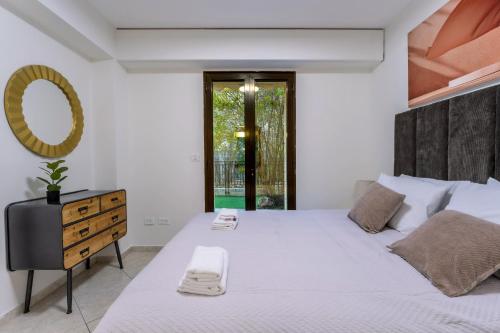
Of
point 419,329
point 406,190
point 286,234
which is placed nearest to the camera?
point 419,329

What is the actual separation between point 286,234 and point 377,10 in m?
2.46

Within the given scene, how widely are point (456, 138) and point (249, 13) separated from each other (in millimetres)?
2190

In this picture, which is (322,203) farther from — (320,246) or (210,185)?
(320,246)

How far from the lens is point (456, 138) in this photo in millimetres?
1815

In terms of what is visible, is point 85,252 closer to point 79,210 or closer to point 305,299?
point 79,210

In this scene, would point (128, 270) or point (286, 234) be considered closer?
point (286, 234)

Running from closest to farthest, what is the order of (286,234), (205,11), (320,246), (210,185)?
1. (320,246)
2. (286,234)
3. (205,11)
4. (210,185)

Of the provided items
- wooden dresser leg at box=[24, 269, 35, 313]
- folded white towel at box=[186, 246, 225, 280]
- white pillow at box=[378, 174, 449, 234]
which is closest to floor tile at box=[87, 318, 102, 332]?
wooden dresser leg at box=[24, 269, 35, 313]

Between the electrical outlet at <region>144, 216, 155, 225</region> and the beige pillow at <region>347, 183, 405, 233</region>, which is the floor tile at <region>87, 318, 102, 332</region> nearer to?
the electrical outlet at <region>144, 216, 155, 225</region>

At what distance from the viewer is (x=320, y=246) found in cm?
158

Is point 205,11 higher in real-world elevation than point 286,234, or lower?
higher

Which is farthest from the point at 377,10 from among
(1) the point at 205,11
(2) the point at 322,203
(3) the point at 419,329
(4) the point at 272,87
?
(3) the point at 419,329

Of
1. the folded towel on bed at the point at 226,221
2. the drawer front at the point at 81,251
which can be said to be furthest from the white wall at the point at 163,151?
Answer: the folded towel on bed at the point at 226,221

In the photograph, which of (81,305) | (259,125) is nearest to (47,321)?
(81,305)
